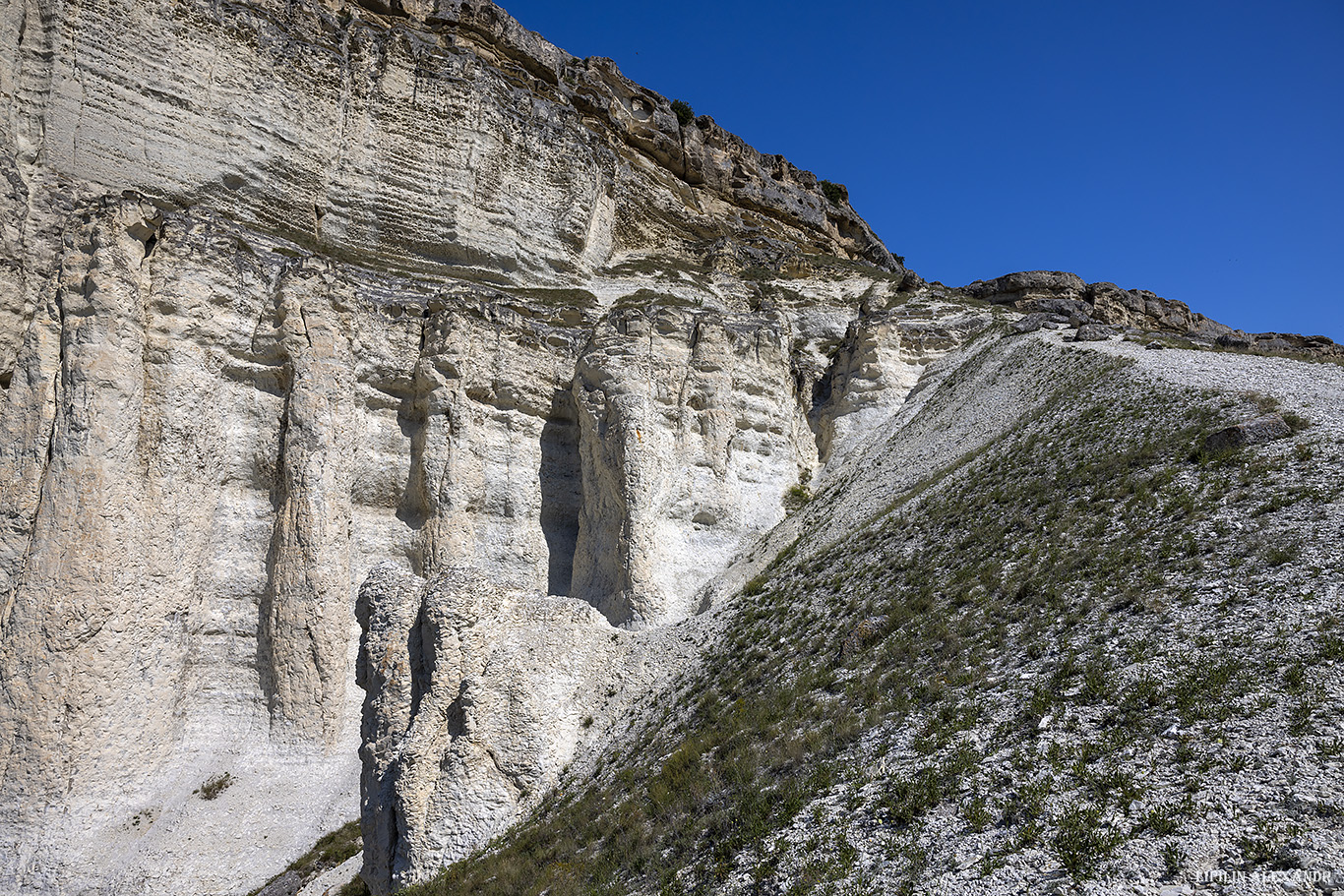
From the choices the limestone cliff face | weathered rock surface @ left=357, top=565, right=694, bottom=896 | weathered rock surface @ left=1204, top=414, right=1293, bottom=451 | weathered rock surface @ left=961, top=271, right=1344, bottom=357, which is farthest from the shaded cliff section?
weathered rock surface @ left=1204, top=414, right=1293, bottom=451

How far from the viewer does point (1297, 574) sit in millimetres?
11383

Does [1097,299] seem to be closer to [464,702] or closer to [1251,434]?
[1251,434]

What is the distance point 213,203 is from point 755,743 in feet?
89.4

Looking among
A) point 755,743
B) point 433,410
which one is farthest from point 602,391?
point 755,743

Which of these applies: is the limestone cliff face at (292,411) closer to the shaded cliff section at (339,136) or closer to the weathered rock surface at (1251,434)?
the shaded cliff section at (339,136)

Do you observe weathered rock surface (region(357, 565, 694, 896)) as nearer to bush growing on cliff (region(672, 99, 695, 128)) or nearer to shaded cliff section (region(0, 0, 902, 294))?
shaded cliff section (region(0, 0, 902, 294))

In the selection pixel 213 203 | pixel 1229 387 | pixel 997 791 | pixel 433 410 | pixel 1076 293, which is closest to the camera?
pixel 997 791

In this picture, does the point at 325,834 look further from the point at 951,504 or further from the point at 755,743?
the point at 951,504

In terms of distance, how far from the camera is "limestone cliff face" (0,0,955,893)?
Result: 19.9 m

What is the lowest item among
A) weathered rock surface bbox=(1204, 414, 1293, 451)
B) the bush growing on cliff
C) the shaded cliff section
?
weathered rock surface bbox=(1204, 414, 1293, 451)

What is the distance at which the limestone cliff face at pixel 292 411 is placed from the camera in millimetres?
19922

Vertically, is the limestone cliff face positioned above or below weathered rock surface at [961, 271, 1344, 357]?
below

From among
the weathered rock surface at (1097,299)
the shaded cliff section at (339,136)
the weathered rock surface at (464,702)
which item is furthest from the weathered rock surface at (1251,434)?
the shaded cliff section at (339,136)

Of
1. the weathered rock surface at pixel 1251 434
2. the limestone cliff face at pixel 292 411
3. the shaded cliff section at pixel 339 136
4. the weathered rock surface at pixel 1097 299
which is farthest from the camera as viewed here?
the weathered rock surface at pixel 1097 299
